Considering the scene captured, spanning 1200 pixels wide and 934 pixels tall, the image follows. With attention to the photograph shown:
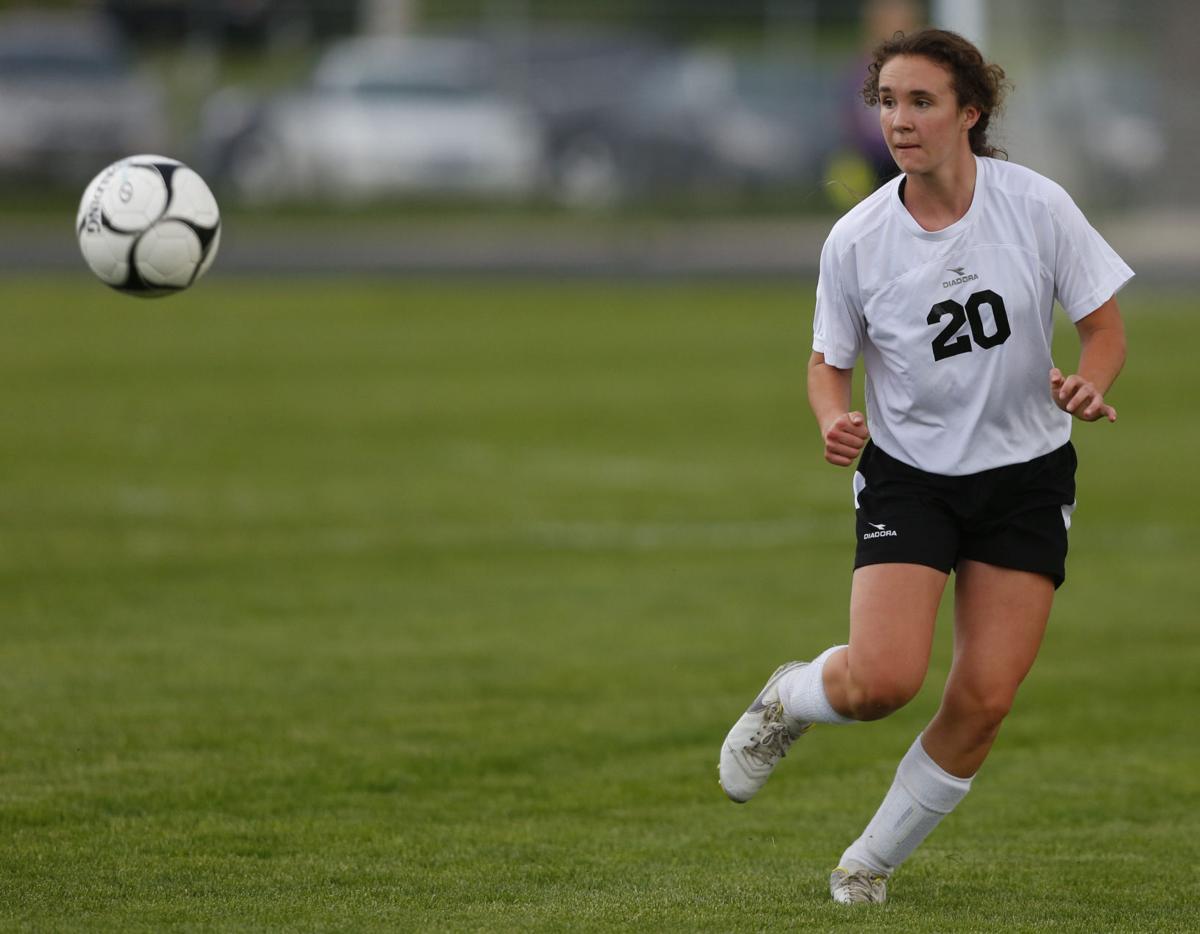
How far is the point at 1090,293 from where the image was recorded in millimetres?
5230

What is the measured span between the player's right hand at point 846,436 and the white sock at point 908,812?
0.86 metres

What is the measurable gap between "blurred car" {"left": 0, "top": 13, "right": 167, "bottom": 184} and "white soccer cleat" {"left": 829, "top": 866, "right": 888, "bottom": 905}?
27.4m

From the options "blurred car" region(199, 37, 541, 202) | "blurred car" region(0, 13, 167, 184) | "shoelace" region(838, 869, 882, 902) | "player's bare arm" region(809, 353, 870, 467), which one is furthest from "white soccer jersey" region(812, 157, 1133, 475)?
"blurred car" region(0, 13, 167, 184)

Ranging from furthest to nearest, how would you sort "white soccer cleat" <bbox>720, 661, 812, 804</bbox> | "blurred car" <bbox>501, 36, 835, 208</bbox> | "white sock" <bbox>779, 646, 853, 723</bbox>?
"blurred car" <bbox>501, 36, 835, 208</bbox> → "white soccer cleat" <bbox>720, 661, 812, 804</bbox> → "white sock" <bbox>779, 646, 853, 723</bbox>

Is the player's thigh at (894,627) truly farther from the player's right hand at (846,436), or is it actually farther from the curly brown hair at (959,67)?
the curly brown hair at (959,67)

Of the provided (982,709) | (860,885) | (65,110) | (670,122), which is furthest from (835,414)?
(670,122)

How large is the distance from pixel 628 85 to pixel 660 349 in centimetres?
1392

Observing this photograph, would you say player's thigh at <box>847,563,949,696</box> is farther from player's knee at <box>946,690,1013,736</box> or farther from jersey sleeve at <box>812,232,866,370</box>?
jersey sleeve at <box>812,232,866,370</box>

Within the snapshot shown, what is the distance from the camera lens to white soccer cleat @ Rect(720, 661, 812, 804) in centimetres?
550

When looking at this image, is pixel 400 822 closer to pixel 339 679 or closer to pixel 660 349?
pixel 339 679

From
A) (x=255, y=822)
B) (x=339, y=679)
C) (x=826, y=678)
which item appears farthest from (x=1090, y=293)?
(x=339, y=679)

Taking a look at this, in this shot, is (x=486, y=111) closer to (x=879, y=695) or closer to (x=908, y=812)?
(x=908, y=812)

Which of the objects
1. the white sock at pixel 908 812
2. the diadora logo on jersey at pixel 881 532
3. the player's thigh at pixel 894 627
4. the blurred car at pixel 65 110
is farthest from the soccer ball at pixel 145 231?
the blurred car at pixel 65 110

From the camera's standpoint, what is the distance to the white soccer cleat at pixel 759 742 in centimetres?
550
